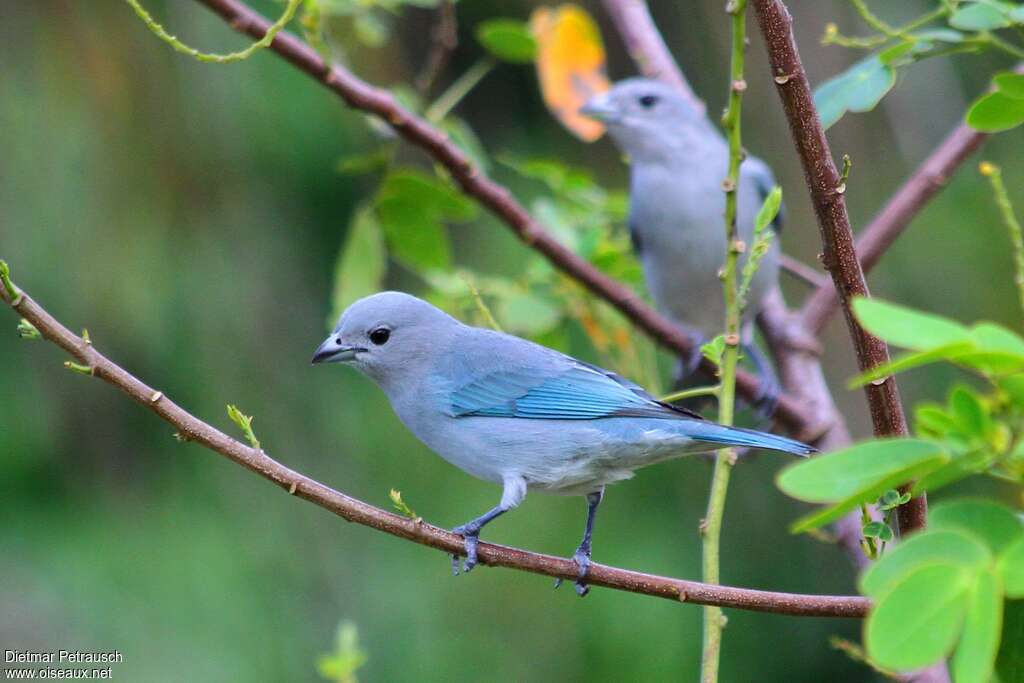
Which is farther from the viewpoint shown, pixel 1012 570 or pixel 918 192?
pixel 918 192

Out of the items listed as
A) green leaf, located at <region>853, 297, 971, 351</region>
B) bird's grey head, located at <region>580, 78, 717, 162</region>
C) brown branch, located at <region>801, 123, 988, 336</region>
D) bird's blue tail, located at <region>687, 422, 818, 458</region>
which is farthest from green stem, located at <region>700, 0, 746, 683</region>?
bird's grey head, located at <region>580, 78, 717, 162</region>

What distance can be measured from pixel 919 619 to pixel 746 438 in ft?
4.71

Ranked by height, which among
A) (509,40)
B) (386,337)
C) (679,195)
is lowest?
(386,337)

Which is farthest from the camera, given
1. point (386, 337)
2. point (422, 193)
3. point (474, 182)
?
point (422, 193)

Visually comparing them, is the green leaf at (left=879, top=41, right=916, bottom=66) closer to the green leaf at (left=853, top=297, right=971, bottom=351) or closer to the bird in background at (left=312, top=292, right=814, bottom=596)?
the bird in background at (left=312, top=292, right=814, bottom=596)

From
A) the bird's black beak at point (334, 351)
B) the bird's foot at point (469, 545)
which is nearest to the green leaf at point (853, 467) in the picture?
the bird's foot at point (469, 545)

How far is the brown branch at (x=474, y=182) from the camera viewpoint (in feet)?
10.4

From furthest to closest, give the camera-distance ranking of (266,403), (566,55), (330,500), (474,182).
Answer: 1. (266,403)
2. (566,55)
3. (474,182)
4. (330,500)

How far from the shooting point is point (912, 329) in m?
1.03

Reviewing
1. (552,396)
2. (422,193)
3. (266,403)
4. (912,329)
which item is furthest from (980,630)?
(266,403)

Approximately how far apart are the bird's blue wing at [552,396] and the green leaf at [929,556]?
174 cm

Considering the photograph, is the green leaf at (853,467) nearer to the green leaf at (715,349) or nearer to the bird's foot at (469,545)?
the green leaf at (715,349)

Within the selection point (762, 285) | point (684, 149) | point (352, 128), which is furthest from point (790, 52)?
point (352, 128)

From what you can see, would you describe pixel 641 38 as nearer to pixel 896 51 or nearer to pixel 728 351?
pixel 896 51
